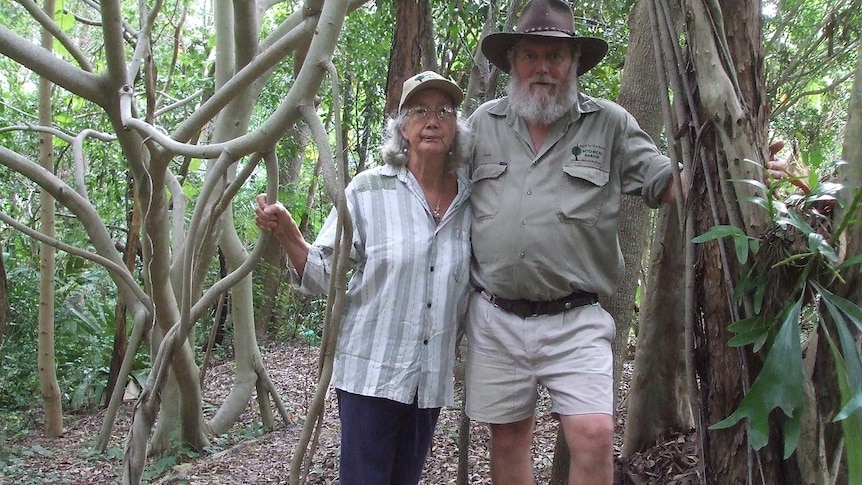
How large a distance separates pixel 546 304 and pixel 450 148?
24.4 inches

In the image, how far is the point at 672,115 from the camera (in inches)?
81.2

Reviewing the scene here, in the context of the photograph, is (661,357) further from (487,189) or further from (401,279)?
(401,279)

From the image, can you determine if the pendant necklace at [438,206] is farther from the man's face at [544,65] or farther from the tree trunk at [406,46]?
the tree trunk at [406,46]

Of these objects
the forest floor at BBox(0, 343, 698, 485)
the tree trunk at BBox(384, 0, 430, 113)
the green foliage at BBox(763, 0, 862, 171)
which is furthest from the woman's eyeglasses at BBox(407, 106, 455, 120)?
the green foliage at BBox(763, 0, 862, 171)

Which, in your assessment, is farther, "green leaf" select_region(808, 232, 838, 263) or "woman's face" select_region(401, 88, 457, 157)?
"woman's face" select_region(401, 88, 457, 157)

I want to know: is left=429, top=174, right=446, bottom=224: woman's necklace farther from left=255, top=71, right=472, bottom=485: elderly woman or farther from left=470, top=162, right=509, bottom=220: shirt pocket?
left=470, top=162, right=509, bottom=220: shirt pocket

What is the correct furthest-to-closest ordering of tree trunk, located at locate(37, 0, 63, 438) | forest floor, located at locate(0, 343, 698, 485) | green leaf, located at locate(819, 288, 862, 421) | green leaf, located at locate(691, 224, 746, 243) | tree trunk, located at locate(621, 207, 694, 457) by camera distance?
tree trunk, located at locate(37, 0, 63, 438) < forest floor, located at locate(0, 343, 698, 485) < tree trunk, located at locate(621, 207, 694, 457) < green leaf, located at locate(691, 224, 746, 243) < green leaf, located at locate(819, 288, 862, 421)

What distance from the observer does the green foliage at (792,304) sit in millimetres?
1675

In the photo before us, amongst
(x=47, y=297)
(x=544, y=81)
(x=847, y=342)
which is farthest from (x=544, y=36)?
(x=47, y=297)

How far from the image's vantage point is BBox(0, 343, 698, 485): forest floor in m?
3.36

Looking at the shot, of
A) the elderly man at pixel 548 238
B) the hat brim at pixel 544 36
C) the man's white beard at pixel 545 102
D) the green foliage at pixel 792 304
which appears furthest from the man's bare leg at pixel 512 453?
the hat brim at pixel 544 36

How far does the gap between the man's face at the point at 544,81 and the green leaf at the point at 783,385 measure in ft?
3.27

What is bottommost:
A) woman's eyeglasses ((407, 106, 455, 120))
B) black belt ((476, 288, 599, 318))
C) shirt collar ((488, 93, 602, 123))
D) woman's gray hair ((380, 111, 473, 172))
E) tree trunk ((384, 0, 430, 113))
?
black belt ((476, 288, 599, 318))

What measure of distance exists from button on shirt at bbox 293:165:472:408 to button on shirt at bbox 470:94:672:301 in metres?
0.14
